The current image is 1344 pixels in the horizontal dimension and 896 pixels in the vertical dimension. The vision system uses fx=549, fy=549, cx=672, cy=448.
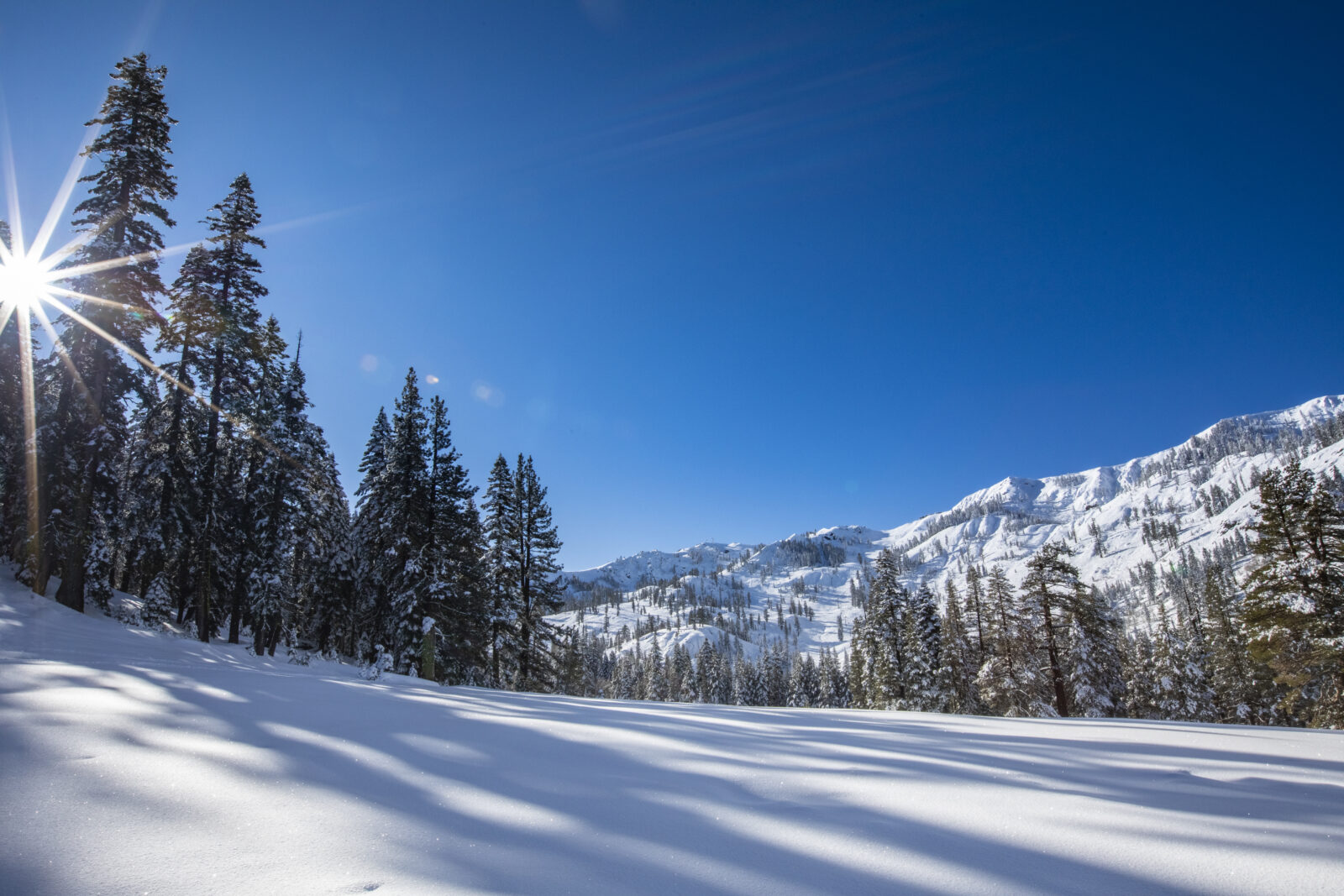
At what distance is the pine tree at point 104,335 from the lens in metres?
15.1

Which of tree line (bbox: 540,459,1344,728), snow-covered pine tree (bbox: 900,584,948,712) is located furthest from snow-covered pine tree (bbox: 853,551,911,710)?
snow-covered pine tree (bbox: 900,584,948,712)

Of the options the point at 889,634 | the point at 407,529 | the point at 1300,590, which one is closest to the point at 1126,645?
the point at 889,634

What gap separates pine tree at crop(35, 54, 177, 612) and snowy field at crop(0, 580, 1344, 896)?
13917mm

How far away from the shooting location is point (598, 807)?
3066 mm

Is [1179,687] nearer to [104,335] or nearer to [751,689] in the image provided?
[751,689]

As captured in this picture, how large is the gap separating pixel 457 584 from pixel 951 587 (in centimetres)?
3800

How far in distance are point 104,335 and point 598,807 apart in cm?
2101

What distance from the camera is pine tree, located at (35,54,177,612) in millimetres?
15133

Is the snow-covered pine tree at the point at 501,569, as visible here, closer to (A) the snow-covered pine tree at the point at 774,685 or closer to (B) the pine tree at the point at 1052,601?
(B) the pine tree at the point at 1052,601

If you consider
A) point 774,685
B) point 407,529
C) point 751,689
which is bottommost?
point 774,685

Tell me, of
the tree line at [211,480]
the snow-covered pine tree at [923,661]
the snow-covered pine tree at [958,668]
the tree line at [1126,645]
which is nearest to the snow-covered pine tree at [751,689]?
the tree line at [1126,645]

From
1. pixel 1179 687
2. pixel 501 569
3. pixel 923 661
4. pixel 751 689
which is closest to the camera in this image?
pixel 501 569

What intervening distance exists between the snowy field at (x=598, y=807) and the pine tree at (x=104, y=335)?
548 inches

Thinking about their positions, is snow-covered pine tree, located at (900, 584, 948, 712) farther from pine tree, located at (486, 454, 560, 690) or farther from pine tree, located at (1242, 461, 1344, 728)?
pine tree, located at (486, 454, 560, 690)
